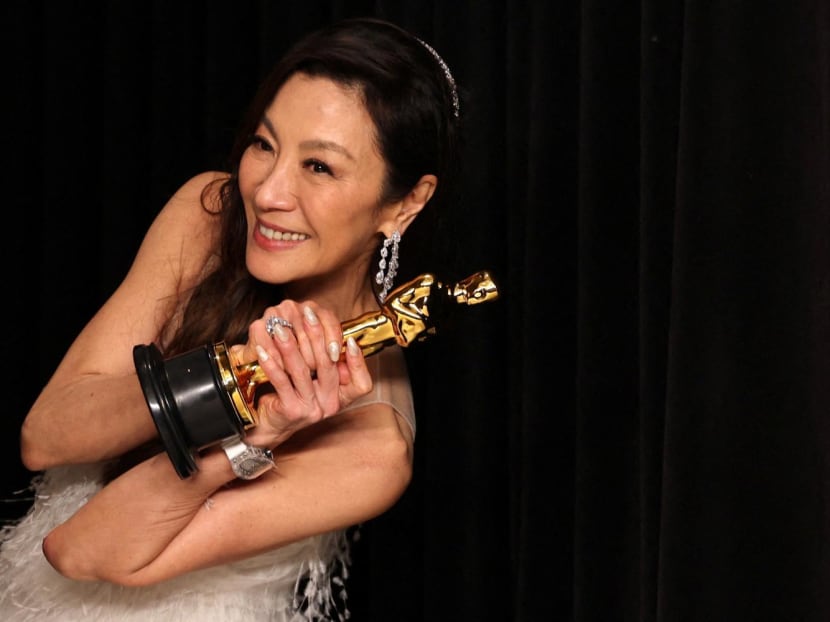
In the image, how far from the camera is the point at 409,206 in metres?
1.65

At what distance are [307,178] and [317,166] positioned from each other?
0.08ft

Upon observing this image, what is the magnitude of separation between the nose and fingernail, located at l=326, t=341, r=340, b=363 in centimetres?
34

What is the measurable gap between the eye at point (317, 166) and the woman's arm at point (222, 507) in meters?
0.35

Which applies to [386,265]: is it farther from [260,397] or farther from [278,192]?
[260,397]

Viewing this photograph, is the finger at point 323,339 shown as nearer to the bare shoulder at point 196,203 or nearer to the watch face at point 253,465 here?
the watch face at point 253,465

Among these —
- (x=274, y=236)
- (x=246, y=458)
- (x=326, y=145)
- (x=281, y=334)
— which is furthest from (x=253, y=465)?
(x=326, y=145)

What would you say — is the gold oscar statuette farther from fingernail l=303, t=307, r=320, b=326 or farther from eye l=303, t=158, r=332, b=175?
eye l=303, t=158, r=332, b=175

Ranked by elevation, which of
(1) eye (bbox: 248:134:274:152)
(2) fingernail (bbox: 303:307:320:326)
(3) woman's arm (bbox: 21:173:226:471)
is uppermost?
(1) eye (bbox: 248:134:274:152)

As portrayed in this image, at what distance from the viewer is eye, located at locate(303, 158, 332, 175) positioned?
150 centimetres

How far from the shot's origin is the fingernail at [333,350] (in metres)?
1.19

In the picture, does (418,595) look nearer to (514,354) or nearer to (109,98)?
(514,354)

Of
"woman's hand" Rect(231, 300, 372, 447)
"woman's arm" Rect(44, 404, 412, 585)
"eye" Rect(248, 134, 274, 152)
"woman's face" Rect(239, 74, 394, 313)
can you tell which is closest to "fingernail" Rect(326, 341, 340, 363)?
"woman's hand" Rect(231, 300, 372, 447)

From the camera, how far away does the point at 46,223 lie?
264 cm

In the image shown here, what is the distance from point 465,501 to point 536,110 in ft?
2.19
